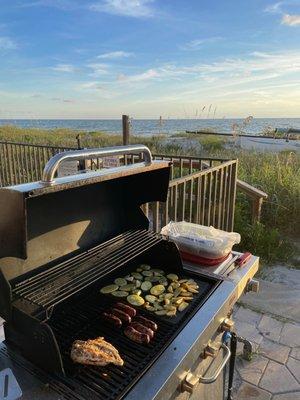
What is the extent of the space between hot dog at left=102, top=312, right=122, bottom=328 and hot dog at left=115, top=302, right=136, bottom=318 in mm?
74

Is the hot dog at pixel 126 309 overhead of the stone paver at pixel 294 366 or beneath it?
overhead

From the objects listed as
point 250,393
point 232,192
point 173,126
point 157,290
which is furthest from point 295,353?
point 173,126

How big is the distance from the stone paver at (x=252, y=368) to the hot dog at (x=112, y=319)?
5.04 ft

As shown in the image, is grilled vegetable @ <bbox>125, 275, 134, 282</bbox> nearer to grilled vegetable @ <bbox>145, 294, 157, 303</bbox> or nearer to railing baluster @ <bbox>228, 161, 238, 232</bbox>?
grilled vegetable @ <bbox>145, 294, 157, 303</bbox>

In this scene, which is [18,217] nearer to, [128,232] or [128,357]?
[128,357]

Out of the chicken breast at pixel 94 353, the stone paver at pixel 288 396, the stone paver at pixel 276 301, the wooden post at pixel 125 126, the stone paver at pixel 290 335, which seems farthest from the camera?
the wooden post at pixel 125 126

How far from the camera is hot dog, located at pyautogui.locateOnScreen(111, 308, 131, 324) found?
1524 millimetres

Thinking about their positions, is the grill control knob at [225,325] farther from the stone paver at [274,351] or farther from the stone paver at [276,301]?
the stone paver at [276,301]

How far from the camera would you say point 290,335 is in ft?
9.88

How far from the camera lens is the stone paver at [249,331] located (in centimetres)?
297

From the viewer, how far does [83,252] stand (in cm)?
175

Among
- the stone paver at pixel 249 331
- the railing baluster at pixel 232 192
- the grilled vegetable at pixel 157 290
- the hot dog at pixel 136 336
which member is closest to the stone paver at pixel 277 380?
the stone paver at pixel 249 331

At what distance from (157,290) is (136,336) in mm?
377

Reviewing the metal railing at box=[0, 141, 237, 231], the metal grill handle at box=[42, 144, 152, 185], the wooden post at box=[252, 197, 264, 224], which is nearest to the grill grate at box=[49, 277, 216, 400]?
the metal grill handle at box=[42, 144, 152, 185]
